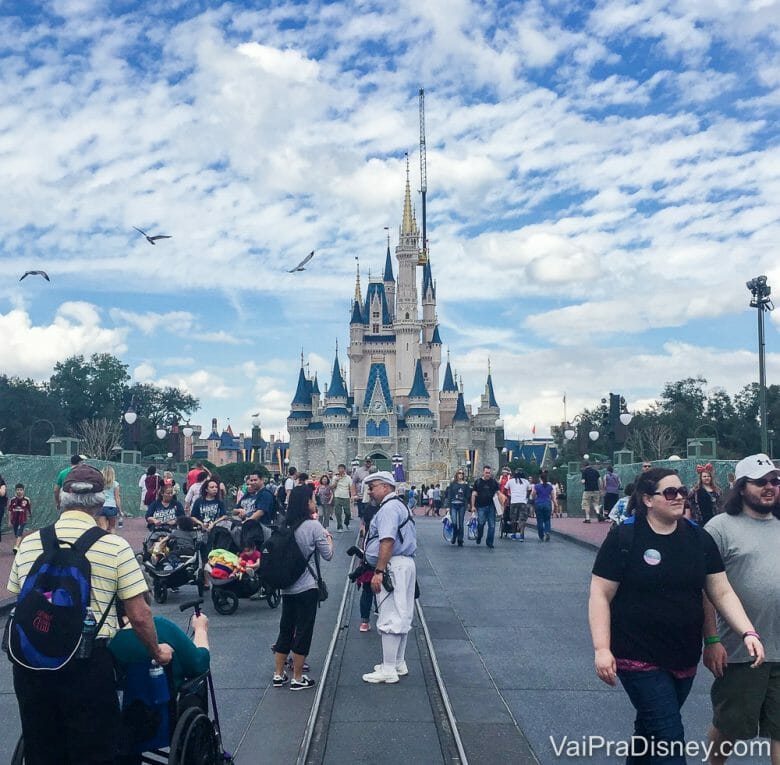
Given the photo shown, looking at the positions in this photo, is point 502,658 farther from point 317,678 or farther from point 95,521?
point 95,521

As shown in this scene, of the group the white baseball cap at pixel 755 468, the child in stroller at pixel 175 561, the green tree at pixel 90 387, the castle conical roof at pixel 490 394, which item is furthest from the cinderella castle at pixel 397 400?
the white baseball cap at pixel 755 468

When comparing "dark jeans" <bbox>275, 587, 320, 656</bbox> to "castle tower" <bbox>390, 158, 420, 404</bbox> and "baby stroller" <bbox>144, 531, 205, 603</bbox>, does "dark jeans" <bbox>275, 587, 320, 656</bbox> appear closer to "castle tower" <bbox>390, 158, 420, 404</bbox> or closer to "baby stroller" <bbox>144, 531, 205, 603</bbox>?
"baby stroller" <bbox>144, 531, 205, 603</bbox>

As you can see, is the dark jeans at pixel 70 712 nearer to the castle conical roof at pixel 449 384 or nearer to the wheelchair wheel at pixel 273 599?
the wheelchair wheel at pixel 273 599

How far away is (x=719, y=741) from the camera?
4.73 meters

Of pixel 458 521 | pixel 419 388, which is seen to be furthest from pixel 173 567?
pixel 419 388

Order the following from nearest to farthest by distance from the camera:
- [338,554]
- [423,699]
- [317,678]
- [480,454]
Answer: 1. [423,699]
2. [317,678]
3. [338,554]
4. [480,454]

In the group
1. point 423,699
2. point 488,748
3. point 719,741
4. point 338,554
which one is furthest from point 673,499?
point 338,554

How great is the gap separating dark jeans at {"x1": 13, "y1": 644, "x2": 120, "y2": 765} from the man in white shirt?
18271 millimetres

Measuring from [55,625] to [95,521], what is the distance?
1.72 feet

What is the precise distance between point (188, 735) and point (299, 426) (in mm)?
106540

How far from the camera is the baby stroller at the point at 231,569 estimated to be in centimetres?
1109

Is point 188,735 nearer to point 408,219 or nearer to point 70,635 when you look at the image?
point 70,635

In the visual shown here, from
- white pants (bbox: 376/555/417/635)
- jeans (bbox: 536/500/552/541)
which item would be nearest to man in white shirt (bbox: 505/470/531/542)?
jeans (bbox: 536/500/552/541)

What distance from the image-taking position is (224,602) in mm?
11312
